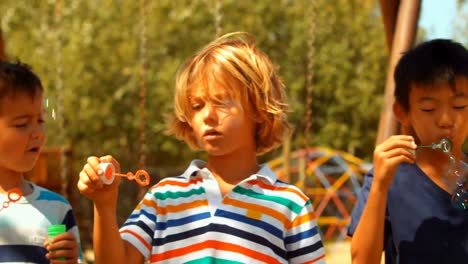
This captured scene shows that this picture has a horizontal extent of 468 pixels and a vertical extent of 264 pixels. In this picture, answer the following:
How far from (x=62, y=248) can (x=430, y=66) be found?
1.15 m

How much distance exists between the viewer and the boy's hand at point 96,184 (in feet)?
6.48

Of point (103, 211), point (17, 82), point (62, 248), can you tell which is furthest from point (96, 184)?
point (17, 82)

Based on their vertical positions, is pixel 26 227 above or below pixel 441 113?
below

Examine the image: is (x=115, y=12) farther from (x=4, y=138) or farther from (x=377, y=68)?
(x=4, y=138)

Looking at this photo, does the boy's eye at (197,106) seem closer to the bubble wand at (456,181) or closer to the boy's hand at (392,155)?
Answer: the boy's hand at (392,155)

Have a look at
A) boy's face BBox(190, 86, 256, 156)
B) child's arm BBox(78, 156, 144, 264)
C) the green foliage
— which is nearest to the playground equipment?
the green foliage

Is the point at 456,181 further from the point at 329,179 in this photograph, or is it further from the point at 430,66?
the point at 329,179

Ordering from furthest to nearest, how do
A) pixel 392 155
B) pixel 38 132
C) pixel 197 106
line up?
pixel 38 132, pixel 197 106, pixel 392 155

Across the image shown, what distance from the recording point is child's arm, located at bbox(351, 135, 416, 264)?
217cm

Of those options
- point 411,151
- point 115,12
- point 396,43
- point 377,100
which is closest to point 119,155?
point 115,12

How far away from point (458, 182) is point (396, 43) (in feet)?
3.51

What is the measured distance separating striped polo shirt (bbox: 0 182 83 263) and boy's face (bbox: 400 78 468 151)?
3.38ft

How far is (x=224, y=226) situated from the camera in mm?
2184

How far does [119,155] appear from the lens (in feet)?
53.5
